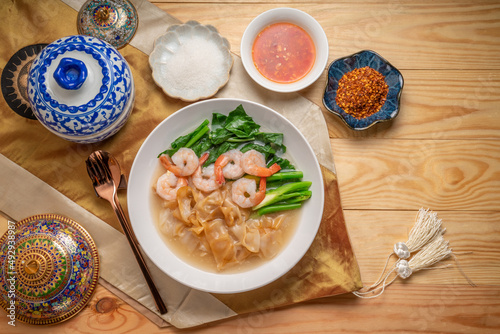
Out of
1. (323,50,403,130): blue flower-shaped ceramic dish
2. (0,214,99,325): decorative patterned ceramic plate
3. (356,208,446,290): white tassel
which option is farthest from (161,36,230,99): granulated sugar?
(356,208,446,290): white tassel

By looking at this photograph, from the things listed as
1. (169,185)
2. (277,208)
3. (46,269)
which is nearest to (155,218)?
(169,185)

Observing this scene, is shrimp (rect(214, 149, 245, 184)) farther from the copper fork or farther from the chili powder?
the chili powder

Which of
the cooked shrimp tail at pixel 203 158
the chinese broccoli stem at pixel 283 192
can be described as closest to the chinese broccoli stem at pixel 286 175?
the chinese broccoli stem at pixel 283 192

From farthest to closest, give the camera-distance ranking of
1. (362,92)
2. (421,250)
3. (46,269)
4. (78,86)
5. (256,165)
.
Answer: (421,250)
(362,92)
(256,165)
(46,269)
(78,86)

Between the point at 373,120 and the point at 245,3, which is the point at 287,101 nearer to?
the point at 373,120

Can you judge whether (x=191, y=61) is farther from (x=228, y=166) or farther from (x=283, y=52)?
(x=228, y=166)

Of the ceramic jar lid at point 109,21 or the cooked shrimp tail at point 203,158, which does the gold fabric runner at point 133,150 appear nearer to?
the ceramic jar lid at point 109,21
